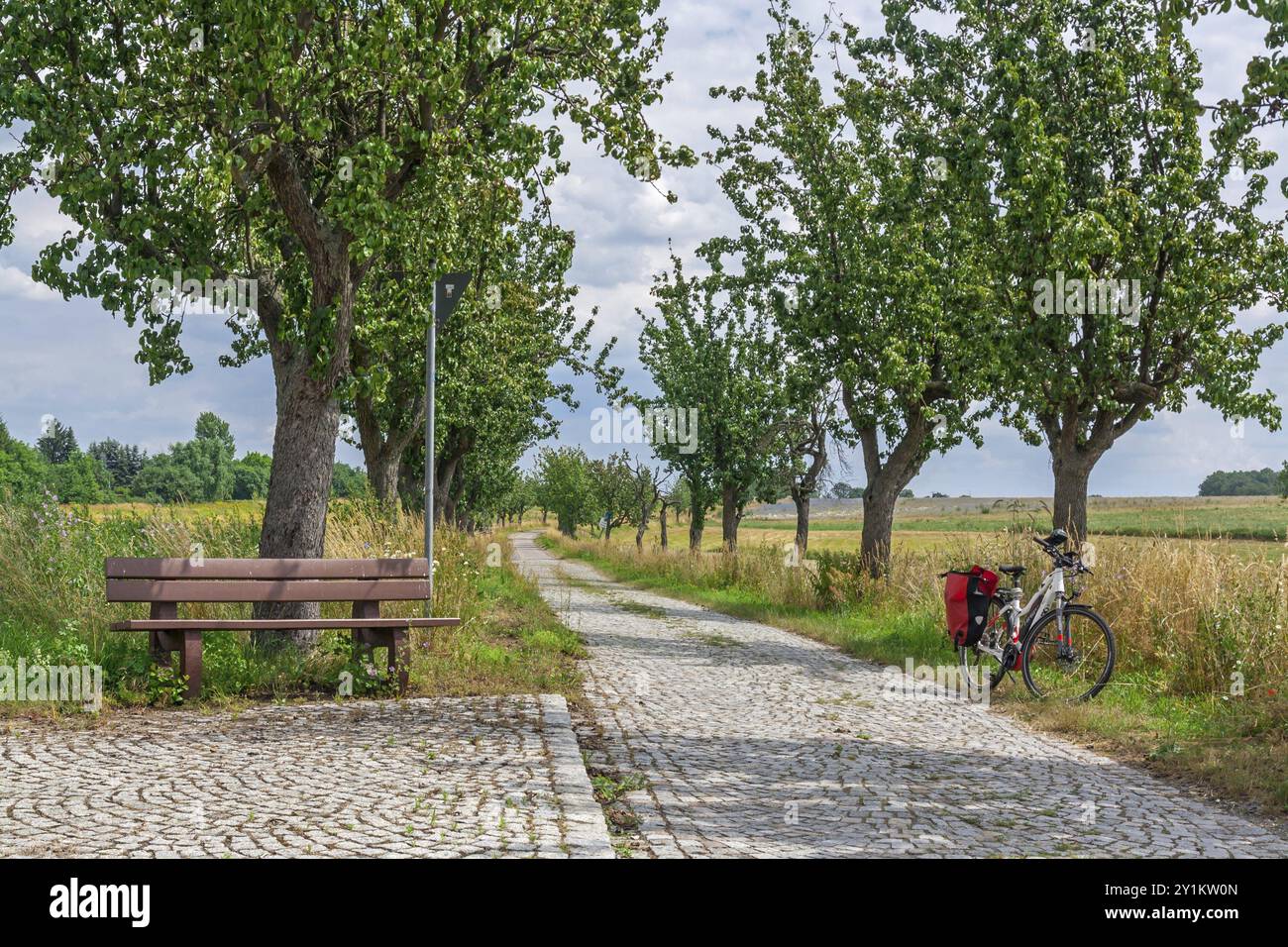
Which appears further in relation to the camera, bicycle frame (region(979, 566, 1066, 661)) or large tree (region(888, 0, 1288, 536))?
large tree (region(888, 0, 1288, 536))

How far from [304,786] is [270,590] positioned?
343cm

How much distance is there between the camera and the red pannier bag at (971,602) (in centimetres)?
1096

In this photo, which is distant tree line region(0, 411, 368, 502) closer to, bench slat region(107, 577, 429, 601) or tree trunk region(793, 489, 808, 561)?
tree trunk region(793, 489, 808, 561)

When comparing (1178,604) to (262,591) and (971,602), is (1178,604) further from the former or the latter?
(262,591)

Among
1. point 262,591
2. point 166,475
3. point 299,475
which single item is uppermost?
point 166,475

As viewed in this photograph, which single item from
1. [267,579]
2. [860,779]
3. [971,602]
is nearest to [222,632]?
[267,579]

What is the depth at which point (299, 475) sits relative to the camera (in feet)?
33.7

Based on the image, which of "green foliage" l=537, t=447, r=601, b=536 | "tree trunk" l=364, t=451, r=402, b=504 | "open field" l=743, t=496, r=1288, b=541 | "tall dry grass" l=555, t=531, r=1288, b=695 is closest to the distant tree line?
"green foliage" l=537, t=447, r=601, b=536

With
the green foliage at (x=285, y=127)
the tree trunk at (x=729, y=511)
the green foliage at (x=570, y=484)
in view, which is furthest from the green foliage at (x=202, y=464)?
the green foliage at (x=285, y=127)

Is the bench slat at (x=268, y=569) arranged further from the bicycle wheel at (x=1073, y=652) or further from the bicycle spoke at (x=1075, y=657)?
the bicycle spoke at (x=1075, y=657)

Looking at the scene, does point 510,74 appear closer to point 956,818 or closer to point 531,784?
point 531,784

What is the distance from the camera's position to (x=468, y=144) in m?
10.5

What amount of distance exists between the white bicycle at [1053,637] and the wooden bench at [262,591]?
5504 mm

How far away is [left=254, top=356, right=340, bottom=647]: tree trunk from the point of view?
1027 centimetres
